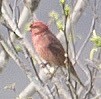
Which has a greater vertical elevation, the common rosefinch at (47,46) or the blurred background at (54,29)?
the common rosefinch at (47,46)

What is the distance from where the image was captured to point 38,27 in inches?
95.6

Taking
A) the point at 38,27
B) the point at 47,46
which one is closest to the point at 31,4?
the point at 38,27

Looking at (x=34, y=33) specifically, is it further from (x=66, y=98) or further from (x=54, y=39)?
(x=66, y=98)

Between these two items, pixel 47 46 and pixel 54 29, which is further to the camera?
pixel 54 29

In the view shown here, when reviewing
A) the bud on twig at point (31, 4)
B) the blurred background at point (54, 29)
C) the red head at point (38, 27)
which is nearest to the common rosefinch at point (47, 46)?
the red head at point (38, 27)

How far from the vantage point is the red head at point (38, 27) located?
7.68 ft

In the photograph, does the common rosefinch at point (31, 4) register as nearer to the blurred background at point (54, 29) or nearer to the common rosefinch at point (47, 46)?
the common rosefinch at point (47, 46)

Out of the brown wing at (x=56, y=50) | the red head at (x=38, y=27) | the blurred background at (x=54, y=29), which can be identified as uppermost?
the red head at (x=38, y=27)

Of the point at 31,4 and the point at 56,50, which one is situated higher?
the point at 31,4

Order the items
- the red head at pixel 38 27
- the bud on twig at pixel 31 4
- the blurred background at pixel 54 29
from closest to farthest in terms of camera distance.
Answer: the red head at pixel 38 27
the bud on twig at pixel 31 4
the blurred background at pixel 54 29

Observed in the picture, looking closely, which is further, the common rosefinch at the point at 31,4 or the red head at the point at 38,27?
the common rosefinch at the point at 31,4

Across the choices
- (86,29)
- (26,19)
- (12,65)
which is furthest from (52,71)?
(12,65)

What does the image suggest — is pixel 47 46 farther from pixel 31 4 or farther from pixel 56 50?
pixel 31 4

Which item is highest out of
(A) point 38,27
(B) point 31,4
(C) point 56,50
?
(B) point 31,4
